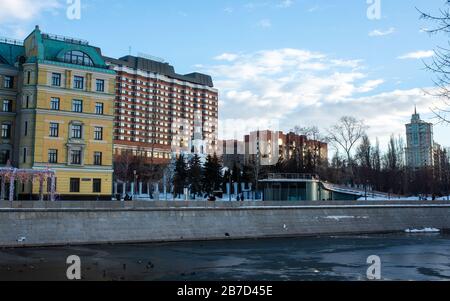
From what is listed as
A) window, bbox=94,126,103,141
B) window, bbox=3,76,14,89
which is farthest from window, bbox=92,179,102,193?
window, bbox=3,76,14,89

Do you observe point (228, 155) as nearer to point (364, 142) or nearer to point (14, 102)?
point (364, 142)

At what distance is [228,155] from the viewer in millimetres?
143000

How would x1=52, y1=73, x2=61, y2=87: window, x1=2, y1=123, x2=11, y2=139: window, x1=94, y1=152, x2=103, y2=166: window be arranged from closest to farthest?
x1=52, y1=73, x2=61, y2=87: window → x1=2, y1=123, x2=11, y2=139: window → x1=94, y1=152, x2=103, y2=166: window

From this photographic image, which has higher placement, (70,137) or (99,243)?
(70,137)

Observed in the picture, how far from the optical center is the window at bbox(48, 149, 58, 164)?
166 feet

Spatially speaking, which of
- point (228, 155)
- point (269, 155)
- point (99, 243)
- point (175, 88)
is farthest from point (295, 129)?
point (99, 243)

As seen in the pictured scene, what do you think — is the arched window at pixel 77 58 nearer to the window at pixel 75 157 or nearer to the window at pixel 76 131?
the window at pixel 76 131

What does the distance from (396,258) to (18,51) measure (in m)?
47.8

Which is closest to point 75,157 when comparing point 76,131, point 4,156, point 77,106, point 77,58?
point 76,131

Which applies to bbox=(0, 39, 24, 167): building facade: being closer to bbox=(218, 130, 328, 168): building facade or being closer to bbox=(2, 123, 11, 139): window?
bbox=(2, 123, 11, 139): window

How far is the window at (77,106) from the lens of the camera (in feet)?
171

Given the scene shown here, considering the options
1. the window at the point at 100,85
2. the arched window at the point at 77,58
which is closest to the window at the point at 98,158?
the window at the point at 100,85
